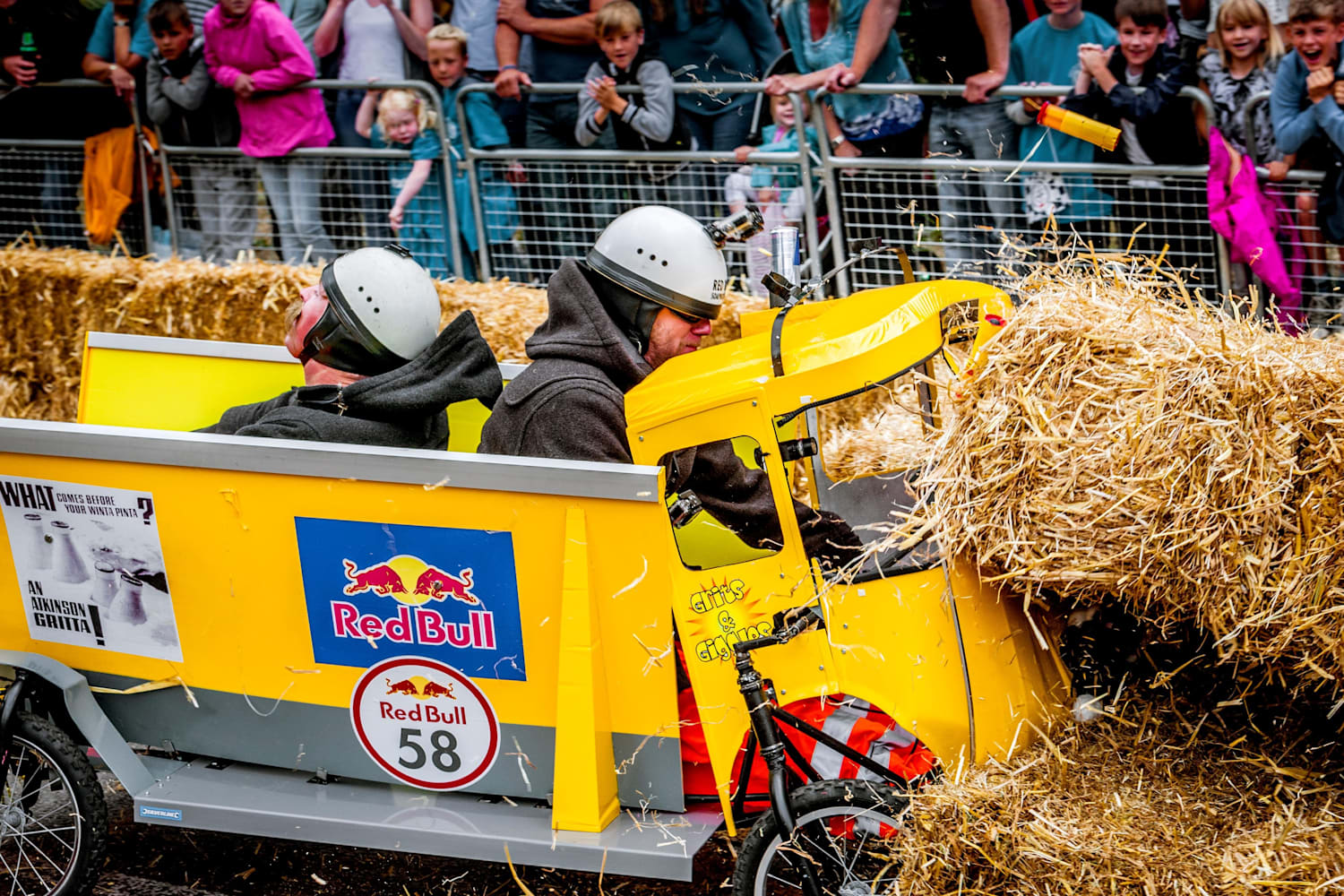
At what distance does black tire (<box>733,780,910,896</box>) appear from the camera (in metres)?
3.61

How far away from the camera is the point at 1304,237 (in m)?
6.58

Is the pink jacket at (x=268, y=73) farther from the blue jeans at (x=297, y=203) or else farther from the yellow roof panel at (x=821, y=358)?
the yellow roof panel at (x=821, y=358)

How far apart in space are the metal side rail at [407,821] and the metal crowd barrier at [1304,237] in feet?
14.4

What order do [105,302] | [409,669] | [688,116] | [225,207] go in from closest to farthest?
[409,669]
[688,116]
[105,302]
[225,207]

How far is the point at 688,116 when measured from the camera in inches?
312

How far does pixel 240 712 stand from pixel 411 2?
610 cm

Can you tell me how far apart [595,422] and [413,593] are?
2.43ft

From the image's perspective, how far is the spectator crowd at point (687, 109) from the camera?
663 cm

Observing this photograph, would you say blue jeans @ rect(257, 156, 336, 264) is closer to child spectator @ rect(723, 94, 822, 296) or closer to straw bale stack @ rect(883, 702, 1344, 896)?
child spectator @ rect(723, 94, 822, 296)

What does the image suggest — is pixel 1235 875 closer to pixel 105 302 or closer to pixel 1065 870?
→ pixel 1065 870

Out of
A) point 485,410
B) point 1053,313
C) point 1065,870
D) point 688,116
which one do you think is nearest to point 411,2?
point 688,116

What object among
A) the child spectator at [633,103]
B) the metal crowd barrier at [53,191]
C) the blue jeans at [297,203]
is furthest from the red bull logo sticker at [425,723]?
the metal crowd barrier at [53,191]

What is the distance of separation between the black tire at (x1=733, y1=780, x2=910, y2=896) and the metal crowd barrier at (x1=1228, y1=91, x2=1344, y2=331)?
4.02m

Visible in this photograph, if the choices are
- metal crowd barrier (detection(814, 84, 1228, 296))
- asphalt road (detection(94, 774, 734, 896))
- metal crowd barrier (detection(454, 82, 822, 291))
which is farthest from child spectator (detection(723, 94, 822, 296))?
asphalt road (detection(94, 774, 734, 896))
